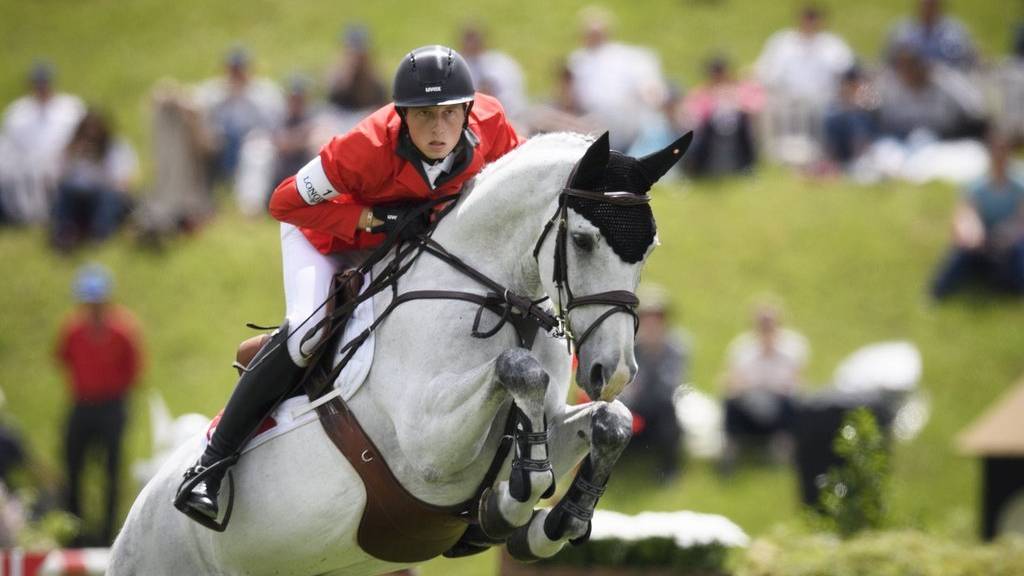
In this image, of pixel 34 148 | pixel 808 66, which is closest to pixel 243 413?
pixel 808 66

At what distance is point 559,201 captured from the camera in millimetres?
5688

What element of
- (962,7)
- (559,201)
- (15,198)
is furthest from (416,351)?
(962,7)

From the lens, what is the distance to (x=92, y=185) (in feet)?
55.0

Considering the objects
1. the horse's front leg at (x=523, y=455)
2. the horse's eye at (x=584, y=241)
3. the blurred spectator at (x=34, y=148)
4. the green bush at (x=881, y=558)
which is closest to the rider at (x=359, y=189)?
the horse's eye at (x=584, y=241)

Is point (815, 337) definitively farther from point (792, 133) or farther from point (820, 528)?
point (820, 528)

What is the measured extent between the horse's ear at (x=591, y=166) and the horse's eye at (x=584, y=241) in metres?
0.19

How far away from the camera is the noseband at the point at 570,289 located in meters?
5.44

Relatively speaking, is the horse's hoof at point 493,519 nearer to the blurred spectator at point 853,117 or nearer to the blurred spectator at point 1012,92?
the blurred spectator at point 853,117

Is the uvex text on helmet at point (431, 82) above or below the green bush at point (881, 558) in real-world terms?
above

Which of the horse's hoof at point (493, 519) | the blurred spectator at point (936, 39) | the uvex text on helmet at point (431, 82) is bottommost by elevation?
the horse's hoof at point (493, 519)

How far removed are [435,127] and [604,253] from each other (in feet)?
3.04

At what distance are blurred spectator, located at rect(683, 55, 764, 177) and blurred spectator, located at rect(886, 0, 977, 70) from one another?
1687mm

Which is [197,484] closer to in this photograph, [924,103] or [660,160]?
[660,160]

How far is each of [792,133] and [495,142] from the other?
11228 mm
